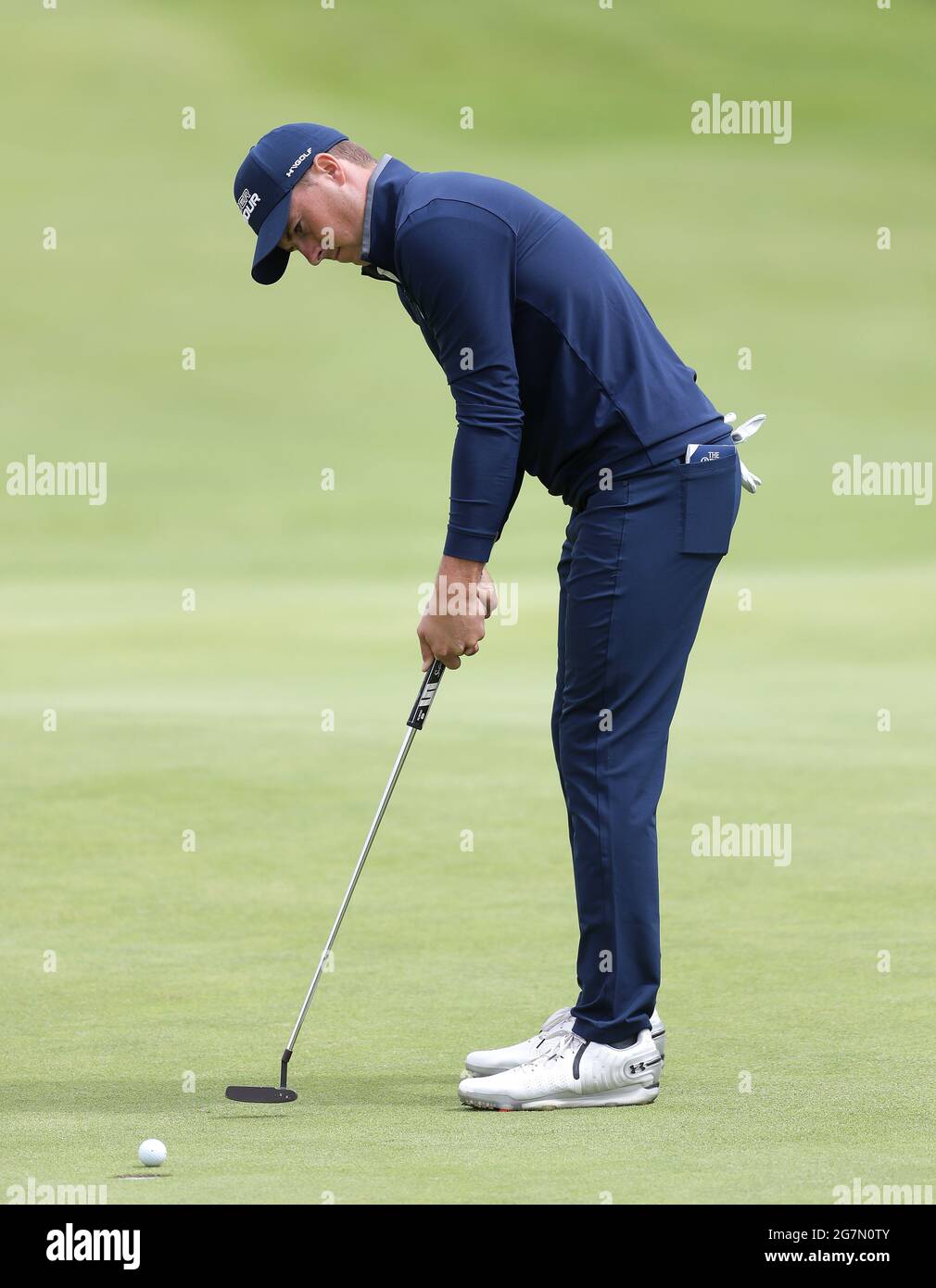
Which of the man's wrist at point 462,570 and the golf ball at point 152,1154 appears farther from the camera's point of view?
the man's wrist at point 462,570

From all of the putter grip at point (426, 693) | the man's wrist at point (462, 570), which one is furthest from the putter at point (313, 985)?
the man's wrist at point (462, 570)

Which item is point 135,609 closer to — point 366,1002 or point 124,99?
point 366,1002

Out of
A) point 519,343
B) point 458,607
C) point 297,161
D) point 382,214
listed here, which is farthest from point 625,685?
point 297,161

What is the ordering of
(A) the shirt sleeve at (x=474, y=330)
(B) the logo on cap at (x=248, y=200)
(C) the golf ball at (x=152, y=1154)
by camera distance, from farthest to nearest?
(B) the logo on cap at (x=248, y=200), (A) the shirt sleeve at (x=474, y=330), (C) the golf ball at (x=152, y=1154)

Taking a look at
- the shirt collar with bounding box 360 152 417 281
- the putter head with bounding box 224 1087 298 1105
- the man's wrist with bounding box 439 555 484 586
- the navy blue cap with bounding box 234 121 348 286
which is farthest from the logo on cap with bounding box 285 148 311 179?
the putter head with bounding box 224 1087 298 1105

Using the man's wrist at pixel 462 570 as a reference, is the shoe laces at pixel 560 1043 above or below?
below

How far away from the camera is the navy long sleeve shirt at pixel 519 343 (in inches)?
132

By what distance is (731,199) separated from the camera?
21.4 m

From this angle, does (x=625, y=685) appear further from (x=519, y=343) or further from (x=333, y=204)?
(x=333, y=204)

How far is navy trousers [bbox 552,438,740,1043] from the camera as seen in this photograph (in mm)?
3518

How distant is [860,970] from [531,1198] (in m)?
1.93

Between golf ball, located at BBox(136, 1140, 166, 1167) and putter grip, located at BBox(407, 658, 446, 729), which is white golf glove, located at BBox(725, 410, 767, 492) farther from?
golf ball, located at BBox(136, 1140, 166, 1167)

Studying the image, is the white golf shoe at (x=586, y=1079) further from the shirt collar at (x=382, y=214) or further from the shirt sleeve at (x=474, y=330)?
the shirt collar at (x=382, y=214)

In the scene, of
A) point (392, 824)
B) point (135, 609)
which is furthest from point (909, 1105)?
point (135, 609)
